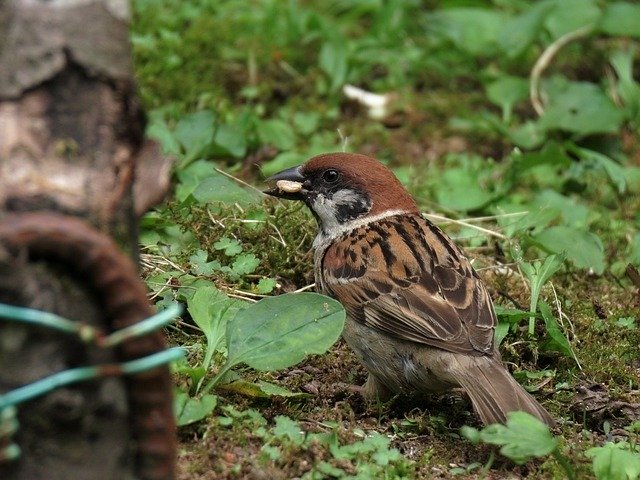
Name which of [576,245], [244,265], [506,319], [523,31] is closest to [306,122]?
[523,31]

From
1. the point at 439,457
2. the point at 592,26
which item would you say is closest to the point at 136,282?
the point at 439,457

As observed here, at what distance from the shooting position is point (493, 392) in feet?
12.3

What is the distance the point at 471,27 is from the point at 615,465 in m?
5.20

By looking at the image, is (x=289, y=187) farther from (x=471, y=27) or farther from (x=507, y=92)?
(x=471, y=27)

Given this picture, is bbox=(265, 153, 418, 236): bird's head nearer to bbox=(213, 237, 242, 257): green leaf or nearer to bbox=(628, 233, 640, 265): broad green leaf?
bbox=(213, 237, 242, 257): green leaf

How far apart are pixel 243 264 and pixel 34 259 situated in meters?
2.33

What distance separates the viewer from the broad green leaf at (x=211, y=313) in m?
3.72

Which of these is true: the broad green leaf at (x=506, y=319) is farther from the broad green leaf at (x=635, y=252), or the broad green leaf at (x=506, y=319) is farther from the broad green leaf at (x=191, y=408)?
the broad green leaf at (x=191, y=408)

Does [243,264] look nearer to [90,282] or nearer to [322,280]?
[322,280]

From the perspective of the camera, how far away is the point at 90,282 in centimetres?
224

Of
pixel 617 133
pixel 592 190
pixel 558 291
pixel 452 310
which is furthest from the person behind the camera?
pixel 617 133

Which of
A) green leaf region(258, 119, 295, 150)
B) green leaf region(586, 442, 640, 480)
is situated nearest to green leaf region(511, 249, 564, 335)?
green leaf region(586, 442, 640, 480)

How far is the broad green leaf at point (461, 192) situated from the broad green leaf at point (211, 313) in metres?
2.16

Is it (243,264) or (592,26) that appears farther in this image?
(592,26)
